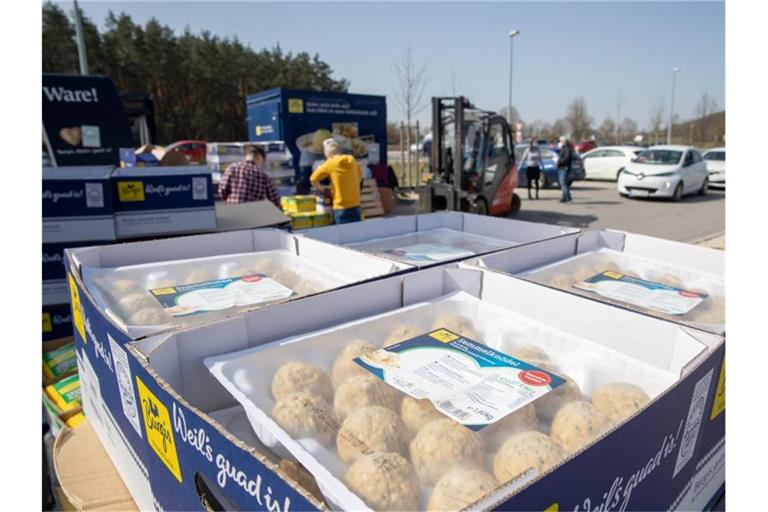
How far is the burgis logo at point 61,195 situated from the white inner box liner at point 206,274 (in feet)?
2.87

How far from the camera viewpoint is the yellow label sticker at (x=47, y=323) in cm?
285

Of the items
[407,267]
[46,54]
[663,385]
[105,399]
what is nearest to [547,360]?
[663,385]

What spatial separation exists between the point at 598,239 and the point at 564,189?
11400mm

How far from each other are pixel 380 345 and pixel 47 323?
2.38 metres

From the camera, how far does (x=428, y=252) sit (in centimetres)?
264

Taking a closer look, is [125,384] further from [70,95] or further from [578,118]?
[578,118]

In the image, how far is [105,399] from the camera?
5.02 feet

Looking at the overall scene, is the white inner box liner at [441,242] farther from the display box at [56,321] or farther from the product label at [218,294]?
the display box at [56,321]

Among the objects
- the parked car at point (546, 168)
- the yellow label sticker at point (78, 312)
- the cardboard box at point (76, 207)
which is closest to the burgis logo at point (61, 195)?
the cardboard box at point (76, 207)

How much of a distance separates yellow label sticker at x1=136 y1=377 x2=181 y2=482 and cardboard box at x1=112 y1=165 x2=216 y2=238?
6.86 ft

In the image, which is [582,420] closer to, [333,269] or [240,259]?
[333,269]

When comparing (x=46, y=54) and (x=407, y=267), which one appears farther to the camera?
(x=46, y=54)

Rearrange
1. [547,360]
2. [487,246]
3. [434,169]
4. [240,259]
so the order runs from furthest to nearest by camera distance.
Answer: [434,169] → [487,246] → [240,259] → [547,360]

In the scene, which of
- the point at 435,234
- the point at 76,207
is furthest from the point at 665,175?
the point at 76,207
